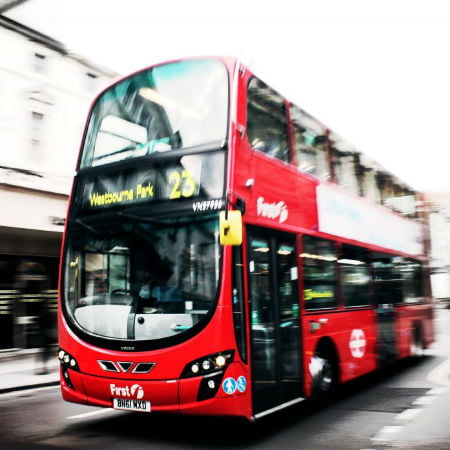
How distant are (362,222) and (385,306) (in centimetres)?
171

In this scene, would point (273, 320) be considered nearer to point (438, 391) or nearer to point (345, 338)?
point (345, 338)

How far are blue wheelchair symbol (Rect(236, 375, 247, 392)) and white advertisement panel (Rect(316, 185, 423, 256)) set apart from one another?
2.99m

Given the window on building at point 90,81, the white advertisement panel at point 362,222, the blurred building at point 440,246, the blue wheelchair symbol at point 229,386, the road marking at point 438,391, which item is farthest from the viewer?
the window on building at point 90,81

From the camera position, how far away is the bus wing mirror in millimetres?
5375

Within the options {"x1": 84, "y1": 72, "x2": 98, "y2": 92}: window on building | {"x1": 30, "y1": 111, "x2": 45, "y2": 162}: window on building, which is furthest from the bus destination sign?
{"x1": 84, "y1": 72, "x2": 98, "y2": 92}: window on building

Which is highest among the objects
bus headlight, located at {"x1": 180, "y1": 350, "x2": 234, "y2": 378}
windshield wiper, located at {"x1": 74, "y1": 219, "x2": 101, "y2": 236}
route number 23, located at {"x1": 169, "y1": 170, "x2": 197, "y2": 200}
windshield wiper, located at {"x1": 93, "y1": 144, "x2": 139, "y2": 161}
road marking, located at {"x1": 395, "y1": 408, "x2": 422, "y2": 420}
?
windshield wiper, located at {"x1": 93, "y1": 144, "x2": 139, "y2": 161}

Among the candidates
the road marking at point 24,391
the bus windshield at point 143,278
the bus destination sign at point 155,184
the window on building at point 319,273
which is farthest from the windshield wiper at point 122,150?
the road marking at point 24,391

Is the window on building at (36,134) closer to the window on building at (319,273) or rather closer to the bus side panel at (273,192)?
the bus side panel at (273,192)

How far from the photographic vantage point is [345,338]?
8.38m

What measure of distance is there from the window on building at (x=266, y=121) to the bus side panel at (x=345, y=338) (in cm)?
222

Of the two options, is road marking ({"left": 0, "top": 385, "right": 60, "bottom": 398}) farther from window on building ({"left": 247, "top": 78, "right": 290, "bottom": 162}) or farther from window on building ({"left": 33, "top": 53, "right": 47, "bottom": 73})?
window on building ({"left": 33, "top": 53, "right": 47, "bottom": 73})

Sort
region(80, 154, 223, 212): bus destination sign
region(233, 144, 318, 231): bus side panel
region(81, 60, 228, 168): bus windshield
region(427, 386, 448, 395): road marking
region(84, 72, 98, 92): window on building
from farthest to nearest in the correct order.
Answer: region(84, 72, 98, 92): window on building < region(427, 386, 448, 395): road marking < region(81, 60, 228, 168): bus windshield < region(233, 144, 318, 231): bus side panel < region(80, 154, 223, 212): bus destination sign

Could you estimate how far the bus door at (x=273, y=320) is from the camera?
6.06 meters

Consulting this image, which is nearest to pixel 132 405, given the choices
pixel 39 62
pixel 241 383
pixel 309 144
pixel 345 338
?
pixel 241 383
